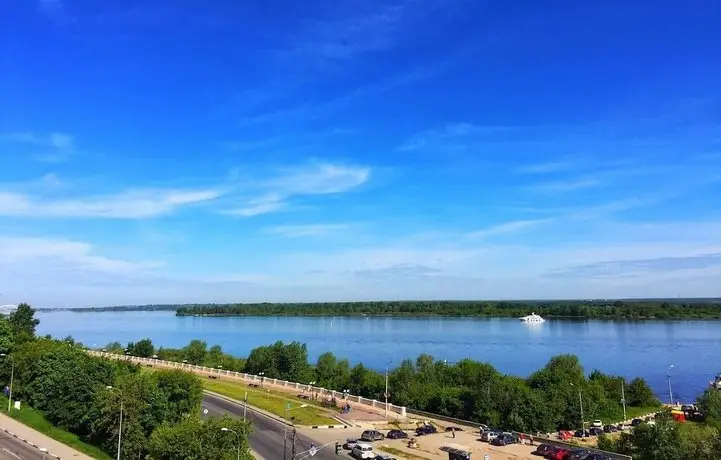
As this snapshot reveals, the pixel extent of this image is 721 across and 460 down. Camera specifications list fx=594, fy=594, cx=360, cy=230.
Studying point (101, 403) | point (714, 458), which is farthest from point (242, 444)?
point (714, 458)

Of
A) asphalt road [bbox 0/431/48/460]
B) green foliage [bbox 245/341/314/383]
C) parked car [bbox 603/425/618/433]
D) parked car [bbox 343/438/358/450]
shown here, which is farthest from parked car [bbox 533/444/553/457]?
green foliage [bbox 245/341/314/383]

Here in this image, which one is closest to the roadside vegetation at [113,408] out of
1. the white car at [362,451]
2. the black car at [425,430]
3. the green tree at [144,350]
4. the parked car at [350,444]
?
the white car at [362,451]

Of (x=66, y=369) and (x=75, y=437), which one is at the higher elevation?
(x=66, y=369)

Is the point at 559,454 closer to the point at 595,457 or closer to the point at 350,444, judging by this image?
the point at 595,457

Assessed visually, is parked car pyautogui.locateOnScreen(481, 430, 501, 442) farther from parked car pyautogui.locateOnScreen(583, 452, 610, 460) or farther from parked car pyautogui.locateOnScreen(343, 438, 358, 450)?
parked car pyautogui.locateOnScreen(343, 438, 358, 450)

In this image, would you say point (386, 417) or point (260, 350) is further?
point (260, 350)

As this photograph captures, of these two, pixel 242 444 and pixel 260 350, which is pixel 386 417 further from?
pixel 260 350
